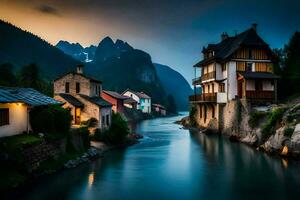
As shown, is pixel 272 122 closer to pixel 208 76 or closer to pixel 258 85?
pixel 258 85

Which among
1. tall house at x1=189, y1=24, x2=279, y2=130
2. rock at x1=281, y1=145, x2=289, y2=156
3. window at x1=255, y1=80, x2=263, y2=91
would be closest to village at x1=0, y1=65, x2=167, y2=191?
tall house at x1=189, y1=24, x2=279, y2=130

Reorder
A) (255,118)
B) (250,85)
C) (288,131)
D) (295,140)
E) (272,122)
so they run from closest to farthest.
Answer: (295,140) < (288,131) < (272,122) < (255,118) < (250,85)

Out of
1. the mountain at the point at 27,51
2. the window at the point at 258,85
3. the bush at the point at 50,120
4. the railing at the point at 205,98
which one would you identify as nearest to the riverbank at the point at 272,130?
the window at the point at 258,85

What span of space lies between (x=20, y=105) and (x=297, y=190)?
2164 centimetres

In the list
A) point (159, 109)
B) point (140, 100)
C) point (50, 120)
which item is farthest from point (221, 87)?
point (159, 109)

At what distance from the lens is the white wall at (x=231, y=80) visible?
48.5 meters

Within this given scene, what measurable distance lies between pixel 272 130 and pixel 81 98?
23.3m

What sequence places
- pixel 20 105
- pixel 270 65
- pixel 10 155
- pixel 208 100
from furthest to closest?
pixel 208 100 < pixel 270 65 < pixel 20 105 < pixel 10 155

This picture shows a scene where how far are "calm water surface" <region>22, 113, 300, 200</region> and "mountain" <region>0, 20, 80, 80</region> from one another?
418ft

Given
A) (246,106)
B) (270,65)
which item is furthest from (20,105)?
(270,65)

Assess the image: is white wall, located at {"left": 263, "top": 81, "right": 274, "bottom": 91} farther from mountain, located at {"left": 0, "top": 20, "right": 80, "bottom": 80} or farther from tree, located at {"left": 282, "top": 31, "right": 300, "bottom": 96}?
mountain, located at {"left": 0, "top": 20, "right": 80, "bottom": 80}

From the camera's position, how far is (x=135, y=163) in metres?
30.4

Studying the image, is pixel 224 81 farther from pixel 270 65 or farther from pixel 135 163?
pixel 135 163

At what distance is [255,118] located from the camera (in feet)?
133
